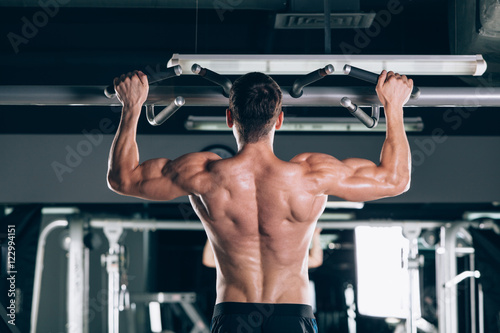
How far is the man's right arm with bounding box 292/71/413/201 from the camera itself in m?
2.02

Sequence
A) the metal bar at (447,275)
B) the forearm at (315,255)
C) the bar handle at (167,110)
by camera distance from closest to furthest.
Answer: the bar handle at (167,110), the forearm at (315,255), the metal bar at (447,275)

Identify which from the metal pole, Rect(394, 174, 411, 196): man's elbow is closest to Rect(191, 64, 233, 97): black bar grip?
Rect(394, 174, 411, 196): man's elbow

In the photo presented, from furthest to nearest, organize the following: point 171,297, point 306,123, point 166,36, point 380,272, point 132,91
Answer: point 380,272, point 171,297, point 166,36, point 306,123, point 132,91

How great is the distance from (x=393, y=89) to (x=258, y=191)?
2.19 feet

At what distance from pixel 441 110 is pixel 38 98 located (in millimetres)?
4551

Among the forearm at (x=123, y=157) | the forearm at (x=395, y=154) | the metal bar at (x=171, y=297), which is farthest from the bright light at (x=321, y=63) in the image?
the metal bar at (x=171, y=297)

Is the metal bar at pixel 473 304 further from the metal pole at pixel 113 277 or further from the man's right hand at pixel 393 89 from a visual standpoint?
the man's right hand at pixel 393 89

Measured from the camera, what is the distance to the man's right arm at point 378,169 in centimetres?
202

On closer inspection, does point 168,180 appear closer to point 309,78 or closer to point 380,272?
point 309,78

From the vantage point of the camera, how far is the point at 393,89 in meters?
2.11

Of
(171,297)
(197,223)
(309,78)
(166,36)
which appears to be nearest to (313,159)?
(309,78)

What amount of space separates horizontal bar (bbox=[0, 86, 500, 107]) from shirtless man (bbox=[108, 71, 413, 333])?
112mm

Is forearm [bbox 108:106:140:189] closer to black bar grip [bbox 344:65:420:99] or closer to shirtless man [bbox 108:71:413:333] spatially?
shirtless man [bbox 108:71:413:333]

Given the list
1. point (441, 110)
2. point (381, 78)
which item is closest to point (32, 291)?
point (381, 78)
